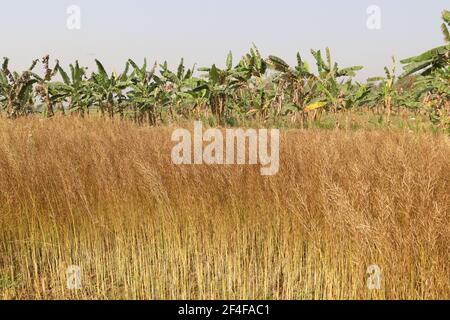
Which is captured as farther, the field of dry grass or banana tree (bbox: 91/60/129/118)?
banana tree (bbox: 91/60/129/118)

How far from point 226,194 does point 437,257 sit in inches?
62.1

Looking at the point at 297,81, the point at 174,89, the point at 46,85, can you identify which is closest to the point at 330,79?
the point at 297,81

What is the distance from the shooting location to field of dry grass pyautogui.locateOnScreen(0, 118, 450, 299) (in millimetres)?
2658

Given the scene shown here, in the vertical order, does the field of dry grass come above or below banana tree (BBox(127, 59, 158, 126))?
below

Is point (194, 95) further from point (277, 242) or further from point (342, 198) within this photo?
point (342, 198)

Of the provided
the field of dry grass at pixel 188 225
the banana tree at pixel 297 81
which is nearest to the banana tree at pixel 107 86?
the banana tree at pixel 297 81

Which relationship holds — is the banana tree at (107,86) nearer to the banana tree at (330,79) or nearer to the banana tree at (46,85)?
the banana tree at (46,85)

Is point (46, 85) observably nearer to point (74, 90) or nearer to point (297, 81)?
point (74, 90)

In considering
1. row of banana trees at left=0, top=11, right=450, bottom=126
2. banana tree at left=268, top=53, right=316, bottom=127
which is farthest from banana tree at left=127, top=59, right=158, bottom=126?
banana tree at left=268, top=53, right=316, bottom=127

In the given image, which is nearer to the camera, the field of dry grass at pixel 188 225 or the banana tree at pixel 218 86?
the field of dry grass at pixel 188 225

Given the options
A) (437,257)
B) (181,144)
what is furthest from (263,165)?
(437,257)

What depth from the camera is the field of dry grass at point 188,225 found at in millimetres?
2658

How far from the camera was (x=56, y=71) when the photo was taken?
39.5 feet

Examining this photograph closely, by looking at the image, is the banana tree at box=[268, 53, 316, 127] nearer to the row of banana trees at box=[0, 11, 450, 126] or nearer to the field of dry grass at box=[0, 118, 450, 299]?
the row of banana trees at box=[0, 11, 450, 126]
